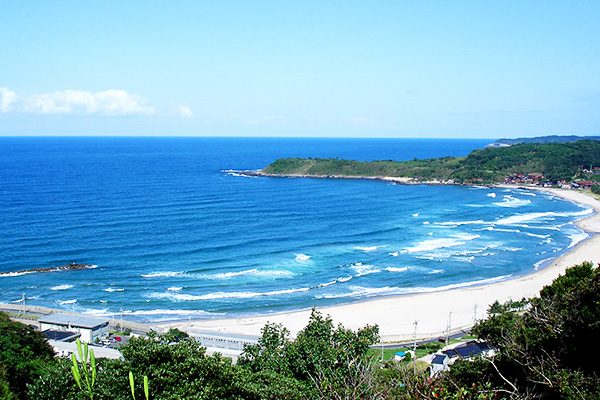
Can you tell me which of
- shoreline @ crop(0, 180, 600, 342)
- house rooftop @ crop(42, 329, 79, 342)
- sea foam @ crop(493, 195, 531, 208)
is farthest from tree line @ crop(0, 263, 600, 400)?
sea foam @ crop(493, 195, 531, 208)

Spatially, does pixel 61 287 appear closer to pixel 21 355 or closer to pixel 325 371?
pixel 21 355

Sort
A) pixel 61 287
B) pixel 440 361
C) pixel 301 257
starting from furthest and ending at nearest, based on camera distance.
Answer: pixel 301 257 → pixel 61 287 → pixel 440 361

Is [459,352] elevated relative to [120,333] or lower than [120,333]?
elevated

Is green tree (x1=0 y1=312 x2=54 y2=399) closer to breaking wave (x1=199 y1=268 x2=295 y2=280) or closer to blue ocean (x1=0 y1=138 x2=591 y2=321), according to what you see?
blue ocean (x1=0 y1=138 x2=591 y2=321)

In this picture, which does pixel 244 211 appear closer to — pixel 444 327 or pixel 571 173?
pixel 444 327

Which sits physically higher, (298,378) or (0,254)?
(298,378)

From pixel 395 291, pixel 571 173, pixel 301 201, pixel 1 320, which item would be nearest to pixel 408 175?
pixel 571 173

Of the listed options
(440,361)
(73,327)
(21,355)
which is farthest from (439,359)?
(73,327)
